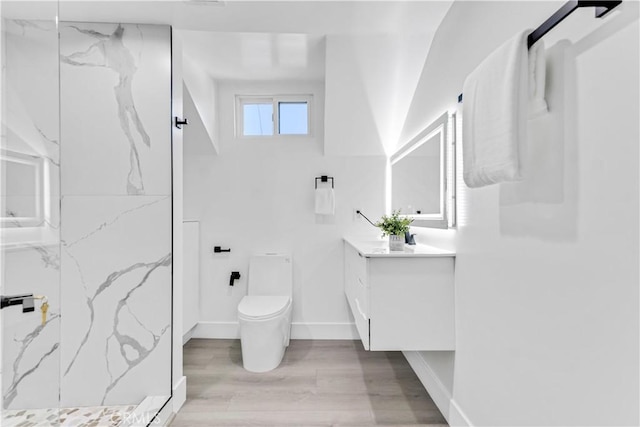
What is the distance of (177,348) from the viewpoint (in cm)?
187

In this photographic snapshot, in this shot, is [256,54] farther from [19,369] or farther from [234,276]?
[19,369]

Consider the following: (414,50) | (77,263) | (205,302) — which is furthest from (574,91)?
(205,302)

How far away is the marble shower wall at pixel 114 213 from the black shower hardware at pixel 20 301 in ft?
2.68

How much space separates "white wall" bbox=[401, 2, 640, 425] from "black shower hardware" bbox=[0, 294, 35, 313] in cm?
160

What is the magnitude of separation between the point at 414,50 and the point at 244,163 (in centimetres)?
166

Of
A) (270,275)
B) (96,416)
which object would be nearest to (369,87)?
(270,275)

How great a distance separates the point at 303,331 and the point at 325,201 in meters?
1.20

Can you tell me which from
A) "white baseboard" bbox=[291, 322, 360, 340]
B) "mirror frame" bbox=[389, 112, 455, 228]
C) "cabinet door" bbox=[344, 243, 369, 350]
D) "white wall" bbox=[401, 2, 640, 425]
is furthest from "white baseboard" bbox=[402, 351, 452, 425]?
"mirror frame" bbox=[389, 112, 455, 228]

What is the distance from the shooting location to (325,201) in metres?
2.79

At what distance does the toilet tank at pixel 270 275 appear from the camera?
2781 millimetres

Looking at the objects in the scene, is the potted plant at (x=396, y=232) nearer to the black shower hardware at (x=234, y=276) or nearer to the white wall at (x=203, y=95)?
the black shower hardware at (x=234, y=276)

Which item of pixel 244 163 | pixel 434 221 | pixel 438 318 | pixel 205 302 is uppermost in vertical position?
pixel 244 163

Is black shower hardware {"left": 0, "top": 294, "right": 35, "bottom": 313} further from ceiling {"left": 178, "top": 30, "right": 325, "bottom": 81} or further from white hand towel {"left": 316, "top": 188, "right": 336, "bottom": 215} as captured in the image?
white hand towel {"left": 316, "top": 188, "right": 336, "bottom": 215}

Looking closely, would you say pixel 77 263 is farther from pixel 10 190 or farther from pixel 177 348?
pixel 10 190
